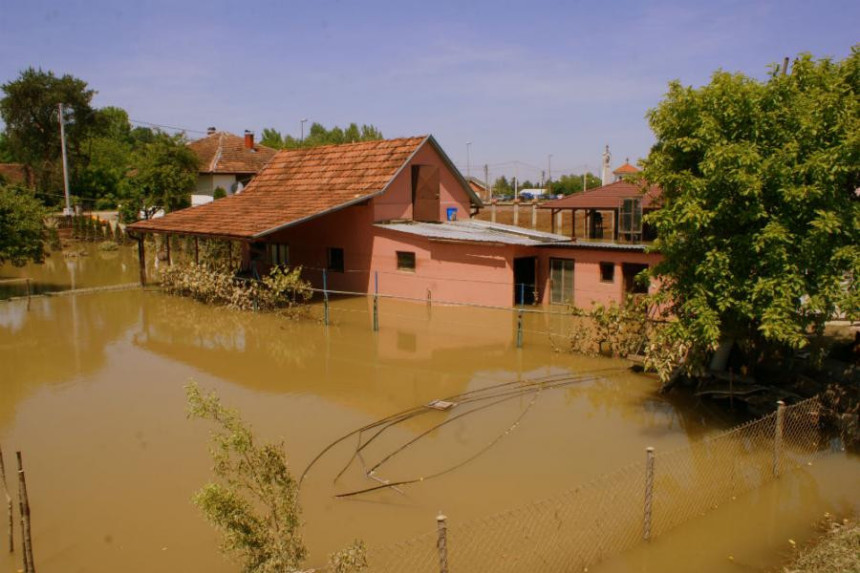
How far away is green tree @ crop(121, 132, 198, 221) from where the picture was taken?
38.3 meters

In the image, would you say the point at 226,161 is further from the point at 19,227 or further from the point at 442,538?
the point at 442,538

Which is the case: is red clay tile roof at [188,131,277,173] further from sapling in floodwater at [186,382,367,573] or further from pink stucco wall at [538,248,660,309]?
sapling in floodwater at [186,382,367,573]

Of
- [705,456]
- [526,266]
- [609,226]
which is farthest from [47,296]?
[609,226]

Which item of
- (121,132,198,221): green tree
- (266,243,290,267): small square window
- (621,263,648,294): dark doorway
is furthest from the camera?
(121,132,198,221): green tree

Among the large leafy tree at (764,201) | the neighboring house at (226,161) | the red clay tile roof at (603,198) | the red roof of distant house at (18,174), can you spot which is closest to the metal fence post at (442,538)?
the large leafy tree at (764,201)

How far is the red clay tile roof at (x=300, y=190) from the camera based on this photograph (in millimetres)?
22812

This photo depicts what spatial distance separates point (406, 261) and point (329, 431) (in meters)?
12.9

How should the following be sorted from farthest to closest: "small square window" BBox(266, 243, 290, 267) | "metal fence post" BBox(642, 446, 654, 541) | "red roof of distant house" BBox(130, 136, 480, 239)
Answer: "small square window" BBox(266, 243, 290, 267) < "red roof of distant house" BBox(130, 136, 480, 239) < "metal fence post" BBox(642, 446, 654, 541)

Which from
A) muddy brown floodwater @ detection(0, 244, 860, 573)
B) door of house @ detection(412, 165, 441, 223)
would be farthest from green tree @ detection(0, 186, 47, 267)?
door of house @ detection(412, 165, 441, 223)

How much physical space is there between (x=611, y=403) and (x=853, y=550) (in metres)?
6.13

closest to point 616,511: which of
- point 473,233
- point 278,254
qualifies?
point 473,233

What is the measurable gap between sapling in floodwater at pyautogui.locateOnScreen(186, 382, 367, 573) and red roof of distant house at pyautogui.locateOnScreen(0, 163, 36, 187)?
207ft

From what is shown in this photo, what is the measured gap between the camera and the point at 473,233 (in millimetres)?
23188

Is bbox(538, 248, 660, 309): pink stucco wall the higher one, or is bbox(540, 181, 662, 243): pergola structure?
bbox(540, 181, 662, 243): pergola structure
